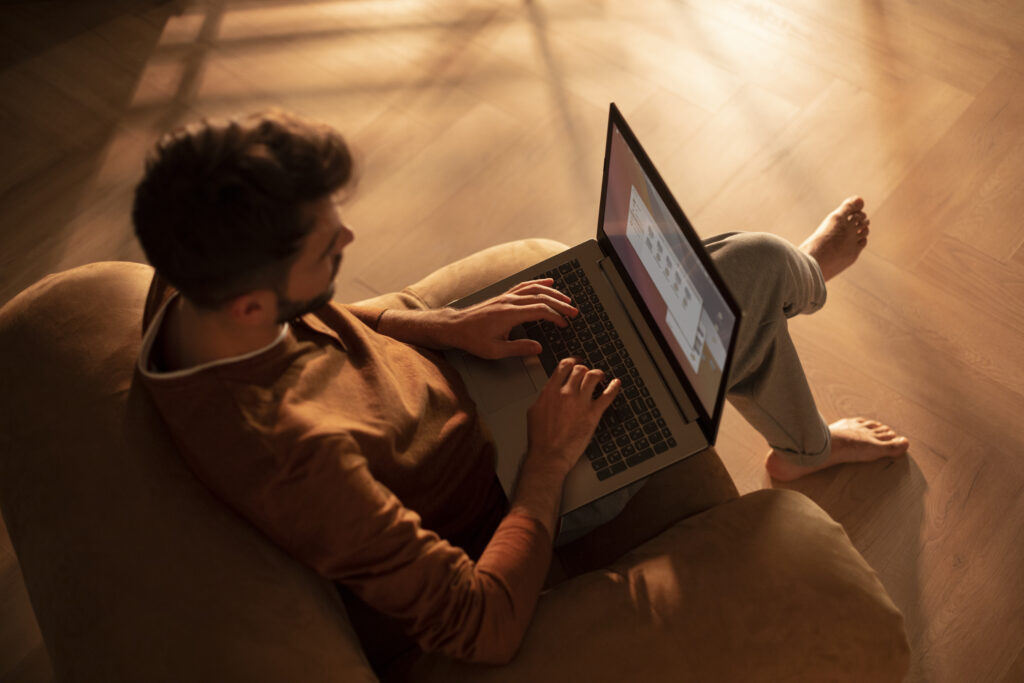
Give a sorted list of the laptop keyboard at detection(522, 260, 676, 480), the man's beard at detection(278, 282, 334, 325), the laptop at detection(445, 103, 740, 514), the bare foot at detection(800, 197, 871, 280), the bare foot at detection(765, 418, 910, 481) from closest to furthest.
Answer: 1. the man's beard at detection(278, 282, 334, 325)
2. the laptop at detection(445, 103, 740, 514)
3. the laptop keyboard at detection(522, 260, 676, 480)
4. the bare foot at detection(765, 418, 910, 481)
5. the bare foot at detection(800, 197, 871, 280)

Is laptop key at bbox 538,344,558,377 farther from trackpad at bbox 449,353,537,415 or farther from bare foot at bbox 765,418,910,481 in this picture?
bare foot at bbox 765,418,910,481

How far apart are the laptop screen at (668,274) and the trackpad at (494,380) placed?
8.8 inches

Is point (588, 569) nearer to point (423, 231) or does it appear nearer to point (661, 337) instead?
point (661, 337)

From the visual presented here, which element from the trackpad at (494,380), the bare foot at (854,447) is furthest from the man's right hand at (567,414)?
the bare foot at (854,447)

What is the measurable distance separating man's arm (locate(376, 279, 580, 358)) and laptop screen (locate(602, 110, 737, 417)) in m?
0.13

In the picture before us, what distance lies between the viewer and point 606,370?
50.6 inches

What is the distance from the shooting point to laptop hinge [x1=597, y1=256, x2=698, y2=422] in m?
1.21

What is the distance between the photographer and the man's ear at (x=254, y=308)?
900 mm

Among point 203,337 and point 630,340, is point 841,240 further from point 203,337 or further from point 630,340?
point 203,337

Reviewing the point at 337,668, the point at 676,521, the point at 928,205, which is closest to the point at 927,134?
the point at 928,205

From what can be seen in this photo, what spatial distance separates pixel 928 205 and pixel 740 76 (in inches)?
24.3

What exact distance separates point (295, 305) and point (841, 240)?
1.26m

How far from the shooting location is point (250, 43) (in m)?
2.54

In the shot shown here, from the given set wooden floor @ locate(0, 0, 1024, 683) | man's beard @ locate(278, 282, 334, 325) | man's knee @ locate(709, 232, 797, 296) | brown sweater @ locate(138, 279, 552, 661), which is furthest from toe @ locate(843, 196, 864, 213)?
man's beard @ locate(278, 282, 334, 325)
